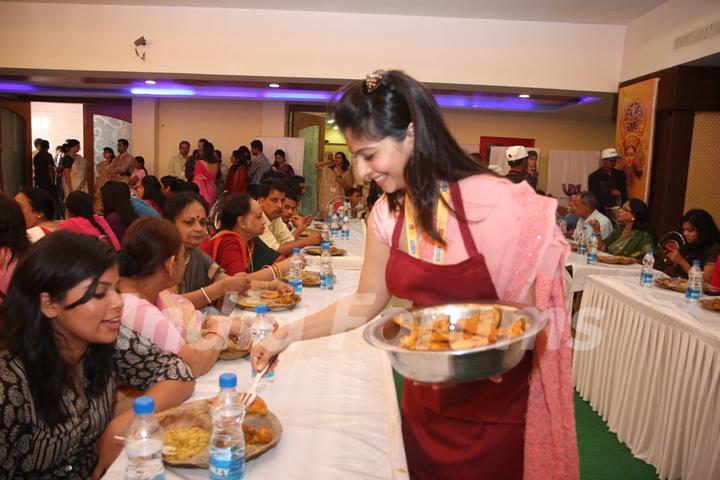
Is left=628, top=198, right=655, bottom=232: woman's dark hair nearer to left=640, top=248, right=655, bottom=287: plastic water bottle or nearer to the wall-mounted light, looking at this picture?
left=640, top=248, right=655, bottom=287: plastic water bottle

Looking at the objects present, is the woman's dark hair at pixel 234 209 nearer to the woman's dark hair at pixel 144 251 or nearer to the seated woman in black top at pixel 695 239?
the woman's dark hair at pixel 144 251

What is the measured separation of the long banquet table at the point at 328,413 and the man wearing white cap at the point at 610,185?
502cm

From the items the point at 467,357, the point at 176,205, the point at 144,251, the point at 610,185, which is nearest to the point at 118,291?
the point at 144,251

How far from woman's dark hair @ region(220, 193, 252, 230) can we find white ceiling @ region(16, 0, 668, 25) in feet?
12.2

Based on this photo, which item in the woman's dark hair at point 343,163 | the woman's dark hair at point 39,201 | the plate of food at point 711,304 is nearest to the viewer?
the plate of food at point 711,304

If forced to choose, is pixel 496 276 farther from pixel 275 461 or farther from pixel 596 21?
pixel 596 21

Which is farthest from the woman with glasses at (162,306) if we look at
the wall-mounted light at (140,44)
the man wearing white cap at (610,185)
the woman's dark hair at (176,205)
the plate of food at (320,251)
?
the man wearing white cap at (610,185)

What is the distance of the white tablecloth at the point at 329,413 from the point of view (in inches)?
46.6

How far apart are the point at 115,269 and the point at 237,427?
0.53m

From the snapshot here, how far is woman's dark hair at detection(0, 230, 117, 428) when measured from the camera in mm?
1274

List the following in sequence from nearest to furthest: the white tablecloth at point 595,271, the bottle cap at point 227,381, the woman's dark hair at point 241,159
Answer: the bottle cap at point 227,381 < the white tablecloth at point 595,271 < the woman's dark hair at point 241,159

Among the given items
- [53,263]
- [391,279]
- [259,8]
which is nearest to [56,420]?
[53,263]

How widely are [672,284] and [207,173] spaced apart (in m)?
7.36

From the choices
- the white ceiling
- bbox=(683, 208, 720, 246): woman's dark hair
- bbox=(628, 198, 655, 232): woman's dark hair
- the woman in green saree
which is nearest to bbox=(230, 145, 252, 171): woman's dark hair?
the white ceiling
